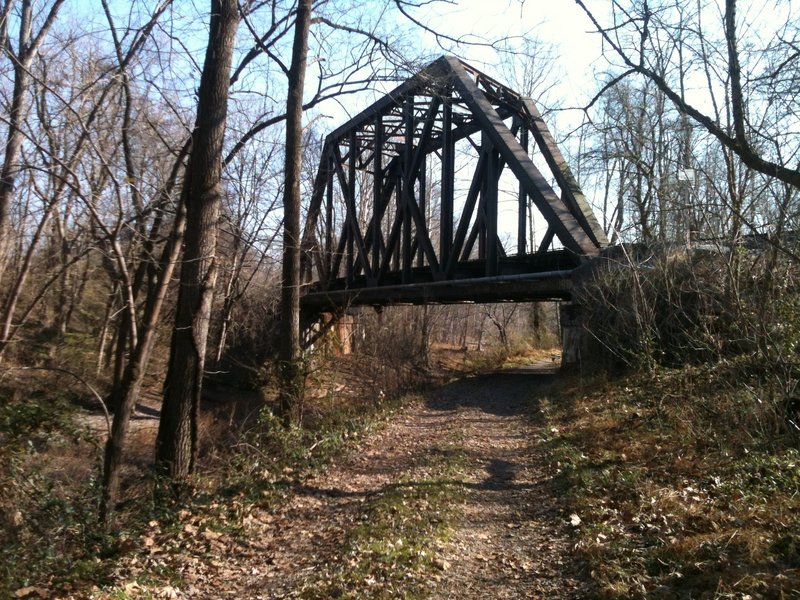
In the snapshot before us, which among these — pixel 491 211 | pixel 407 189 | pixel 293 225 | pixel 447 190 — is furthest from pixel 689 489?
pixel 407 189

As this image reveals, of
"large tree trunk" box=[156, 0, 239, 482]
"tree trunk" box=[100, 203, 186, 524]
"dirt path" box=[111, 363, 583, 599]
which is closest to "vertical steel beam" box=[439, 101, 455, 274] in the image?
"dirt path" box=[111, 363, 583, 599]

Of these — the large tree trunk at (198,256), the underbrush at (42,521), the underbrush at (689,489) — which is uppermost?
the large tree trunk at (198,256)

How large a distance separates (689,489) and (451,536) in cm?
246

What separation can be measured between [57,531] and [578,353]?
12348 mm

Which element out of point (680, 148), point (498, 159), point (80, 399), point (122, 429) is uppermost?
point (498, 159)

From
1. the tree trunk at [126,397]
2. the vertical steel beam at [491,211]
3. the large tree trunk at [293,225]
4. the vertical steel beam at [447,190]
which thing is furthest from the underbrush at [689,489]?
the vertical steel beam at [447,190]

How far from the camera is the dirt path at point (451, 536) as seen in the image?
5094mm

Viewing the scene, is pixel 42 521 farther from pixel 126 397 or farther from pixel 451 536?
pixel 451 536

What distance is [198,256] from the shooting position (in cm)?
849

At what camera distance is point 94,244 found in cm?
873

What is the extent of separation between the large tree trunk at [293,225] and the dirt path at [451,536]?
2.24 meters

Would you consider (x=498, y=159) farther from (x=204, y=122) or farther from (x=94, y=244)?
(x=94, y=244)

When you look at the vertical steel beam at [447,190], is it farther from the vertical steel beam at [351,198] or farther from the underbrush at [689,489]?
the underbrush at [689,489]

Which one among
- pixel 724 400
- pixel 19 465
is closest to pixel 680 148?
pixel 724 400
